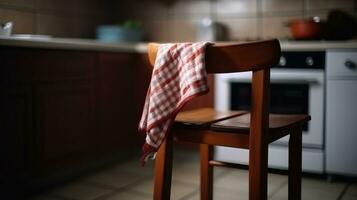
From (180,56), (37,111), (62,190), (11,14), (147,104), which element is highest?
(11,14)

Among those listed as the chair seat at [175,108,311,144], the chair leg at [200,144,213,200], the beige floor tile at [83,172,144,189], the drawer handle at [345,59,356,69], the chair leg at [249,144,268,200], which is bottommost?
the beige floor tile at [83,172,144,189]

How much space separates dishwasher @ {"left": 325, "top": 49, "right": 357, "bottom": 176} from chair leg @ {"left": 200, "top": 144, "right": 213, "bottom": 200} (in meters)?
1.04

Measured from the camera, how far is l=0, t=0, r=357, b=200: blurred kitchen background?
2424 millimetres

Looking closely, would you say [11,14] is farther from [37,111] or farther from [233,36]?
[233,36]

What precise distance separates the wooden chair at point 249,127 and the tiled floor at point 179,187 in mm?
713

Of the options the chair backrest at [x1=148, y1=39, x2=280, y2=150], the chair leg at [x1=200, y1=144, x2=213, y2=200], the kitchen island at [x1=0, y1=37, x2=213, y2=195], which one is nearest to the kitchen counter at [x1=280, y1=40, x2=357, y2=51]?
the kitchen island at [x1=0, y1=37, x2=213, y2=195]

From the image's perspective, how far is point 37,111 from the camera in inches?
97.2

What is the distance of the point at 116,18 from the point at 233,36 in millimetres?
1156

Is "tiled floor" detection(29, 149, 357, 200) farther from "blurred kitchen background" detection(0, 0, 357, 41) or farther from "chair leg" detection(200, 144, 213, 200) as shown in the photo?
"blurred kitchen background" detection(0, 0, 357, 41)

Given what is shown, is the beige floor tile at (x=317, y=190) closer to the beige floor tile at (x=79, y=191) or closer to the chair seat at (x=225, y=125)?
the chair seat at (x=225, y=125)

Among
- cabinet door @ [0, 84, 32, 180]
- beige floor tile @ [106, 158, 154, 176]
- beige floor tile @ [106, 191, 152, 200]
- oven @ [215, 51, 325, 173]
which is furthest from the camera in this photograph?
beige floor tile @ [106, 158, 154, 176]

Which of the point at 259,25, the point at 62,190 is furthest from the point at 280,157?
the point at 62,190

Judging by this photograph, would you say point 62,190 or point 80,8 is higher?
point 80,8

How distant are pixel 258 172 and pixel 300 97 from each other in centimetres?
149
